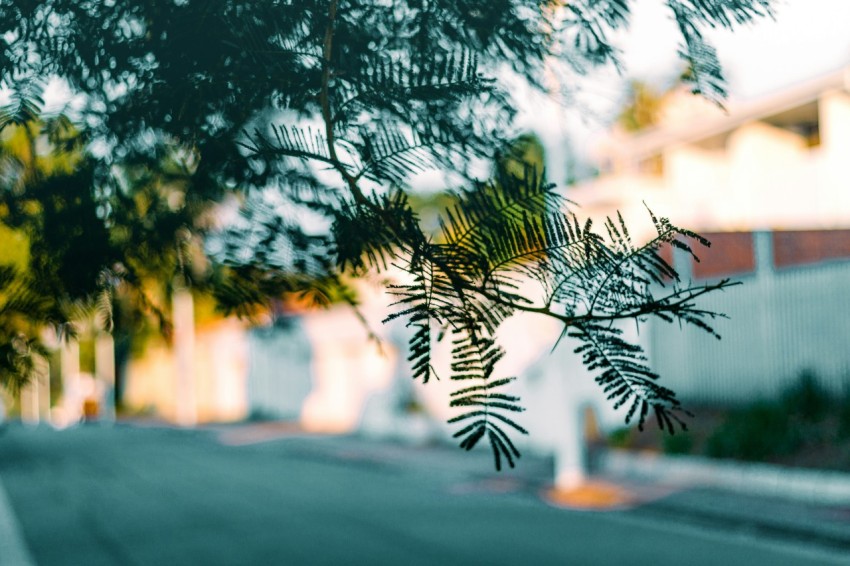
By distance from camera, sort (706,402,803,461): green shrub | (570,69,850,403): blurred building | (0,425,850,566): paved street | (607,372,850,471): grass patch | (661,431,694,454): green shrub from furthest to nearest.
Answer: (570,69,850,403): blurred building < (661,431,694,454): green shrub < (706,402,803,461): green shrub < (607,372,850,471): grass patch < (0,425,850,566): paved street

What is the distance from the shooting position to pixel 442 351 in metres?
1.96

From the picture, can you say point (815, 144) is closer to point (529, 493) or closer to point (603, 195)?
point (603, 195)

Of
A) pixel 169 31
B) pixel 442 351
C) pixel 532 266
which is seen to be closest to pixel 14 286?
pixel 169 31

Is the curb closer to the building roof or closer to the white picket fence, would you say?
the white picket fence

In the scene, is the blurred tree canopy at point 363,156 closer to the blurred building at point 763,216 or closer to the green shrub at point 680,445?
the blurred building at point 763,216

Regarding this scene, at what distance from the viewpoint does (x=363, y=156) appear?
5.58 feet

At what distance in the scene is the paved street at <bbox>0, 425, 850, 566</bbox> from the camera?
9719 mm

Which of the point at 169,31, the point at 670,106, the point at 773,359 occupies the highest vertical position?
the point at 670,106

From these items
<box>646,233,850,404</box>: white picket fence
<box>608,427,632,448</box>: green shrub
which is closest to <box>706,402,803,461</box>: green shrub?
<box>646,233,850,404</box>: white picket fence

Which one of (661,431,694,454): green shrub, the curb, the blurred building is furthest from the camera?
the blurred building

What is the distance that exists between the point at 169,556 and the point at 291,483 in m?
7.23

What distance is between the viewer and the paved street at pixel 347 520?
9719 mm

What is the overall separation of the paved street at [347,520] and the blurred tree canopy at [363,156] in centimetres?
732

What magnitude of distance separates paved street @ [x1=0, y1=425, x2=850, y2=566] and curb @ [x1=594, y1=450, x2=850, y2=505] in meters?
0.60
